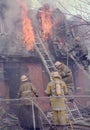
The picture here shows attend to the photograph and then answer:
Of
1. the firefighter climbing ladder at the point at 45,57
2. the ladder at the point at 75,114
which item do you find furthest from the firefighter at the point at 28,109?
the firefighter climbing ladder at the point at 45,57

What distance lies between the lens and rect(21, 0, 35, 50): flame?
17500 mm

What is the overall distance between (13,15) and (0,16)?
28.3 inches

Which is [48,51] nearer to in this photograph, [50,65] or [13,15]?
[50,65]

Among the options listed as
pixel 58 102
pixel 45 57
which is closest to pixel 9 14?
pixel 45 57

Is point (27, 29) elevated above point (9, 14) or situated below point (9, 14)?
below

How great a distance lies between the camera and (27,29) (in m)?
17.9

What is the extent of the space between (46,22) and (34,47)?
2.20 metres

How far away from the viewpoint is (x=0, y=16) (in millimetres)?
17969

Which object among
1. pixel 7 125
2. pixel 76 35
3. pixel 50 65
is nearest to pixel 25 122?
pixel 7 125

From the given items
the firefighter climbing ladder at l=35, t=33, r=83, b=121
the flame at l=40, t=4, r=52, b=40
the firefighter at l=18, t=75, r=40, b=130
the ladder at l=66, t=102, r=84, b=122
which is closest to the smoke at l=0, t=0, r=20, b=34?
the flame at l=40, t=4, r=52, b=40

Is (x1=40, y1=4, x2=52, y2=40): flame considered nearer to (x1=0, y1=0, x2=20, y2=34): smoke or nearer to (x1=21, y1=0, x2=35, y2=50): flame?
(x1=21, y1=0, x2=35, y2=50): flame

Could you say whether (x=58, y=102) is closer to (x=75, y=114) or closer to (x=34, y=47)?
(x=75, y=114)

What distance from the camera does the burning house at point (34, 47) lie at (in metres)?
16.4

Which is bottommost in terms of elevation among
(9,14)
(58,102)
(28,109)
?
(28,109)
